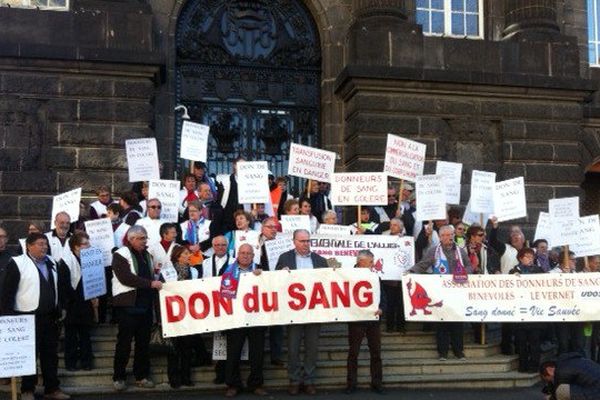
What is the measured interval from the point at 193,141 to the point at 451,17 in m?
7.33

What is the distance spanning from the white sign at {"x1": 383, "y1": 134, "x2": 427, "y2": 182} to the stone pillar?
191 inches

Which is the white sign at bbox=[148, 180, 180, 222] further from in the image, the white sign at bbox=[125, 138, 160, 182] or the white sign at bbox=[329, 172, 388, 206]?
the white sign at bbox=[329, 172, 388, 206]

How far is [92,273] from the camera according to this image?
394 inches

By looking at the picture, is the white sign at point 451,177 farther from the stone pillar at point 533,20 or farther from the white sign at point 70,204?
the white sign at point 70,204

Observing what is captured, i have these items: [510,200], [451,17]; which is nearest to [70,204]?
[510,200]

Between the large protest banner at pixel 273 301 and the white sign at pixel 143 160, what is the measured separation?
3464 millimetres

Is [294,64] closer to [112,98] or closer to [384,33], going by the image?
[384,33]

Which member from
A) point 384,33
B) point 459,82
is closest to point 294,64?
point 384,33

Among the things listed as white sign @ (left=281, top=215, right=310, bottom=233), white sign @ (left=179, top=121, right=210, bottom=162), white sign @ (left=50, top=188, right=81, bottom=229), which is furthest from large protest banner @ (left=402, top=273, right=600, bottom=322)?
white sign @ (left=50, top=188, right=81, bottom=229)

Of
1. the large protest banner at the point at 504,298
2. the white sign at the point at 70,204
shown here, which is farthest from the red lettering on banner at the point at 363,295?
the white sign at the point at 70,204

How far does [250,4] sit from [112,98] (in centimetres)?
419

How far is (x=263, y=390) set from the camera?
9.71m

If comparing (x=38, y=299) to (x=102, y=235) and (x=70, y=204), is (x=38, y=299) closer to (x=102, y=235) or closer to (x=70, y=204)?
(x=102, y=235)

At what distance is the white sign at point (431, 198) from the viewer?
470 inches
